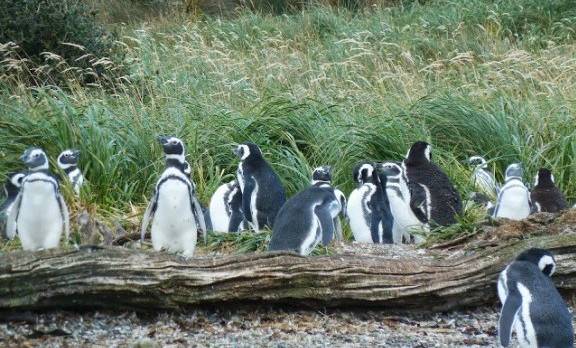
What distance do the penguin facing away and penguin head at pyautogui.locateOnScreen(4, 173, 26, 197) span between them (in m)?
2.09

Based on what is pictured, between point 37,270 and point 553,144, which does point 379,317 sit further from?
point 553,144

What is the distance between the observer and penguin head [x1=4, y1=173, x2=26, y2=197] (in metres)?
6.64

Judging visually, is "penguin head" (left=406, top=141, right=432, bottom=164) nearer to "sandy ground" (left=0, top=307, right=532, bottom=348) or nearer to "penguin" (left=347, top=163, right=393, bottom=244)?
"penguin" (left=347, top=163, right=393, bottom=244)

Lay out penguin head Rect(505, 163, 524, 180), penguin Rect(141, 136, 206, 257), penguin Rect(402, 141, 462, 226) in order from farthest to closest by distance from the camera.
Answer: penguin head Rect(505, 163, 524, 180), penguin Rect(402, 141, 462, 226), penguin Rect(141, 136, 206, 257)

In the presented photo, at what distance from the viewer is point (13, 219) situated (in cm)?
563

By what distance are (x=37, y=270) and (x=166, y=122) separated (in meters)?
4.35

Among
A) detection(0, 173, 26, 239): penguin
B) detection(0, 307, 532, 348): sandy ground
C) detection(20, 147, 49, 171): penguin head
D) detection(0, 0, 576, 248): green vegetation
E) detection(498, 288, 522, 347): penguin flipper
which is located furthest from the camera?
detection(0, 0, 576, 248): green vegetation

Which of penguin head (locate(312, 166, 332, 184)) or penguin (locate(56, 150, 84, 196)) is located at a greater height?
penguin (locate(56, 150, 84, 196))

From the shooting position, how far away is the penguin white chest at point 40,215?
525 centimetres

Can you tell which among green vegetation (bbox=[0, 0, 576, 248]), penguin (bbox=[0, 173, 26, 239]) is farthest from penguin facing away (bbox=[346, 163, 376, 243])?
penguin (bbox=[0, 173, 26, 239])

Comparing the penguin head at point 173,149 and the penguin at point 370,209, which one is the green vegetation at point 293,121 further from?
the penguin head at point 173,149

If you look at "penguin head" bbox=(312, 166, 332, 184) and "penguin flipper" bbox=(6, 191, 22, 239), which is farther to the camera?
"penguin head" bbox=(312, 166, 332, 184)

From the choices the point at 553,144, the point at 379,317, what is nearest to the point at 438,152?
the point at 553,144

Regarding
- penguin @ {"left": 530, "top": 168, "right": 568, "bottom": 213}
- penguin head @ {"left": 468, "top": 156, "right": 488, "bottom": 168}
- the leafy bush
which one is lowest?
penguin @ {"left": 530, "top": 168, "right": 568, "bottom": 213}
